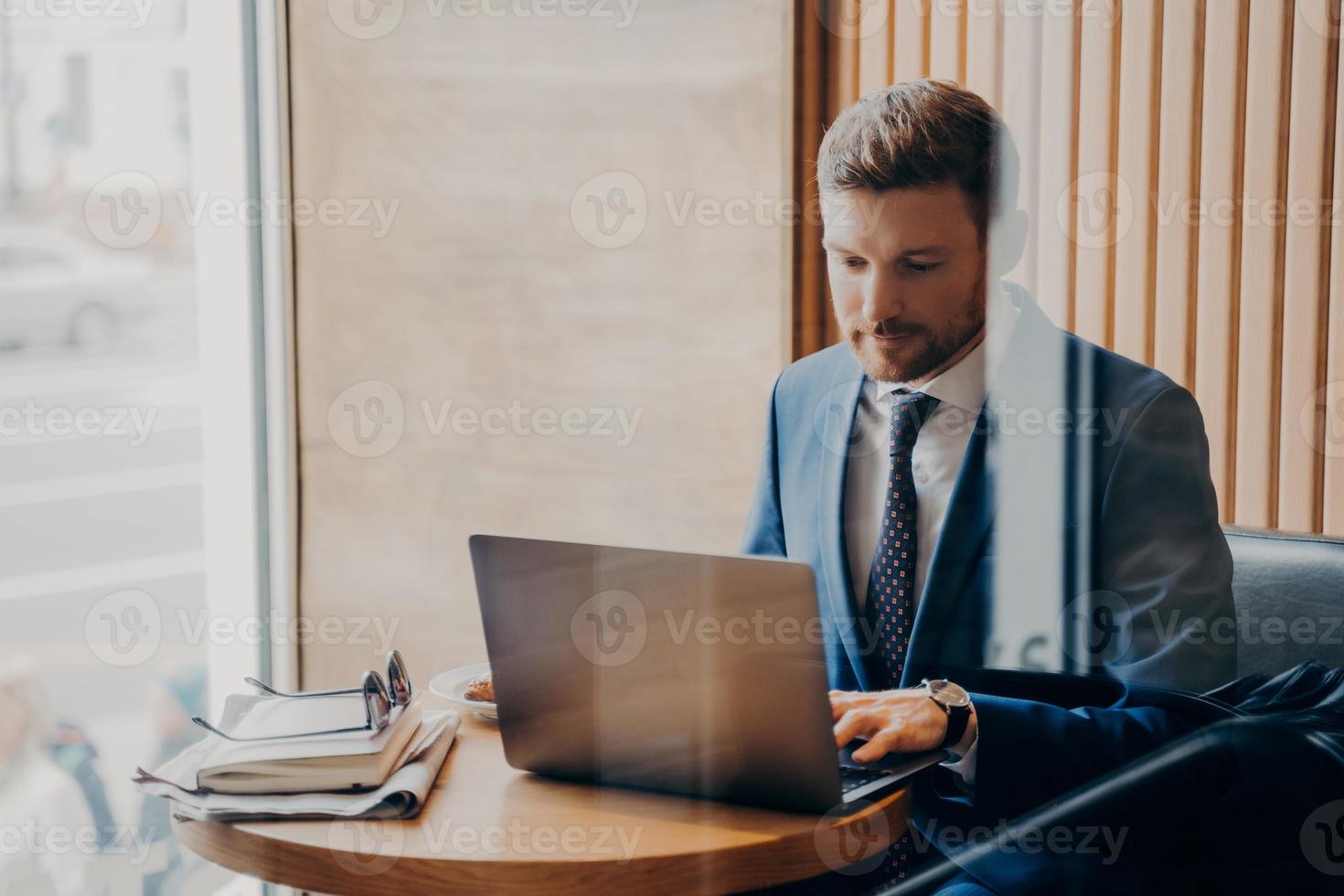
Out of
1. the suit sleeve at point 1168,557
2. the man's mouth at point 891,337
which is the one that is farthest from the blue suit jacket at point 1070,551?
the man's mouth at point 891,337

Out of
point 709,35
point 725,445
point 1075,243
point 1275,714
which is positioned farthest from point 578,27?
point 1275,714

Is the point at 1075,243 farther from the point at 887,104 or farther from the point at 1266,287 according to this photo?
the point at 887,104

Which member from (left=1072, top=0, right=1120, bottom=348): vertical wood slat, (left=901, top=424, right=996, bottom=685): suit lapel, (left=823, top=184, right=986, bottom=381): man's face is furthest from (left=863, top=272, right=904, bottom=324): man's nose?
(left=1072, top=0, right=1120, bottom=348): vertical wood slat

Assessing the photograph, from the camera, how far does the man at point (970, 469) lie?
160 cm

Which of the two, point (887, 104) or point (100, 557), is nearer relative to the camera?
point (887, 104)

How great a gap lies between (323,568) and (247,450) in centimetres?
34

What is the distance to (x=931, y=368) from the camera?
5.93 feet

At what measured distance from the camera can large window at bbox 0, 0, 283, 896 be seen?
250 centimetres

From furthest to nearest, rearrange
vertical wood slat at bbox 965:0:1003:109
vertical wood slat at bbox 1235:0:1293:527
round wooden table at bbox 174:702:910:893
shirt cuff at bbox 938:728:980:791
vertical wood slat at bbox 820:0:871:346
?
vertical wood slat at bbox 820:0:871:346
vertical wood slat at bbox 965:0:1003:109
vertical wood slat at bbox 1235:0:1293:527
shirt cuff at bbox 938:728:980:791
round wooden table at bbox 174:702:910:893

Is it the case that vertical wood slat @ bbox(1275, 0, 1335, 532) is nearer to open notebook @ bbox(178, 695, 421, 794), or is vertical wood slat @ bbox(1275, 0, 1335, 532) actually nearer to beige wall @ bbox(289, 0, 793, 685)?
beige wall @ bbox(289, 0, 793, 685)

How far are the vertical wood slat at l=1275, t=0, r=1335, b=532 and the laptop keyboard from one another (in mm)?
932

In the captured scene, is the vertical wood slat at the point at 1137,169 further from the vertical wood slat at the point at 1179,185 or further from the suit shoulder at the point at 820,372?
the suit shoulder at the point at 820,372

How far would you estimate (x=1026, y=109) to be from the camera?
215 cm

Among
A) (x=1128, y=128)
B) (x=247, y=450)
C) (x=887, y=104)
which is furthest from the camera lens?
(x=247, y=450)
